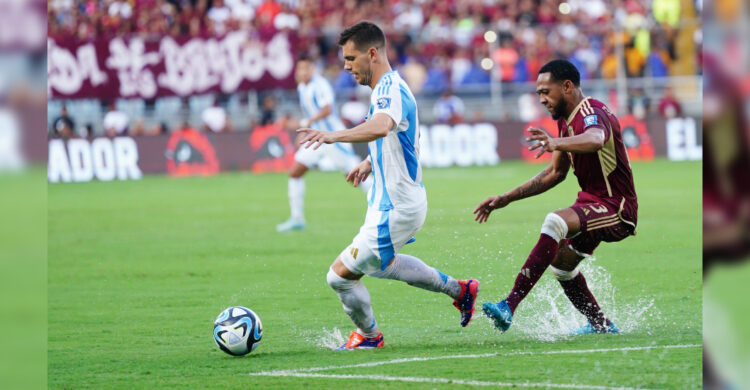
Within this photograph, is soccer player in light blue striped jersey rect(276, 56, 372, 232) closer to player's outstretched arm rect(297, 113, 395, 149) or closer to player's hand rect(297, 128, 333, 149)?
player's outstretched arm rect(297, 113, 395, 149)

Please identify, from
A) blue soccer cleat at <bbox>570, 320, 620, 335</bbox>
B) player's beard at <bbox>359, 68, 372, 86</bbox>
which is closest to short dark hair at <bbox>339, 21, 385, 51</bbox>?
player's beard at <bbox>359, 68, 372, 86</bbox>

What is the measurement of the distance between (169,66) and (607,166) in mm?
19203

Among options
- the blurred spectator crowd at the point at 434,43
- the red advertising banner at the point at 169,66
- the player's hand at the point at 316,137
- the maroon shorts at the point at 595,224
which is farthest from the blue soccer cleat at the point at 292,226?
the red advertising banner at the point at 169,66

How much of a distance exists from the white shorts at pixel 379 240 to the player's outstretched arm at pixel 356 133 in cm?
63

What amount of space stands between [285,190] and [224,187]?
5.47ft

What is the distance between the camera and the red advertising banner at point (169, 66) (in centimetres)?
2370

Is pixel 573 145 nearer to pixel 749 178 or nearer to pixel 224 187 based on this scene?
pixel 749 178

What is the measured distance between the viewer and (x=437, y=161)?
24375 mm

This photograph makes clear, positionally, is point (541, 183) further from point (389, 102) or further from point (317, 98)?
point (317, 98)

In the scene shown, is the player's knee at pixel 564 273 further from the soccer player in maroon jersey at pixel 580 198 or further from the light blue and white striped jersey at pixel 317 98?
the light blue and white striped jersey at pixel 317 98

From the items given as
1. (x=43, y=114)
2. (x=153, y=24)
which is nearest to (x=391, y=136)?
(x=43, y=114)

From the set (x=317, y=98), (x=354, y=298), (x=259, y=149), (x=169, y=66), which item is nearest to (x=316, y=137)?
(x=354, y=298)

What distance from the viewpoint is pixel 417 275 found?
6258 mm

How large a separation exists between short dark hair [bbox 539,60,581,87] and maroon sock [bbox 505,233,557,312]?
1.02 meters
